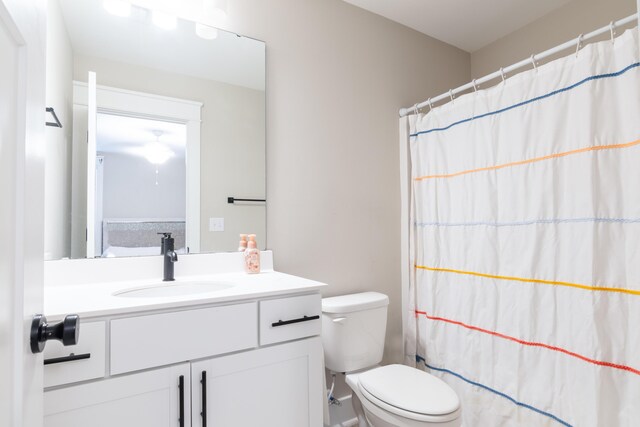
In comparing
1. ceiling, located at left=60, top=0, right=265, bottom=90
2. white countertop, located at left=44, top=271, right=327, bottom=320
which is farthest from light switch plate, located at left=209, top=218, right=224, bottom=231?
ceiling, located at left=60, top=0, right=265, bottom=90

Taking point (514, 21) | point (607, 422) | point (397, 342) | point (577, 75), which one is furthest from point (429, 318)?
point (514, 21)

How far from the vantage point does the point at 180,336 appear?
1.09m

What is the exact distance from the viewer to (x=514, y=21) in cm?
235

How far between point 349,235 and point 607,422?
4.50 feet

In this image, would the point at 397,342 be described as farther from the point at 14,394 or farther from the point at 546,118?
the point at 14,394

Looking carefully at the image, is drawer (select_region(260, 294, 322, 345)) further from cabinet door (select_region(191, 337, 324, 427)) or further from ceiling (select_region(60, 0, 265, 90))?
ceiling (select_region(60, 0, 265, 90))

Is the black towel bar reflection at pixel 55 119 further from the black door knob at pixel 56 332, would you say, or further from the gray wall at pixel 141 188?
the black door knob at pixel 56 332

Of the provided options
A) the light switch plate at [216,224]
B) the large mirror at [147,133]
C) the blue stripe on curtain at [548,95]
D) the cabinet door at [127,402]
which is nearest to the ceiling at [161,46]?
the large mirror at [147,133]

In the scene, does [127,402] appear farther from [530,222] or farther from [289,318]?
[530,222]

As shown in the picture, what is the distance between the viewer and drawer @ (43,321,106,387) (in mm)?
922

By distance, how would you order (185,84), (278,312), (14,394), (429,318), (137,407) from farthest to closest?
(429,318) → (185,84) → (278,312) → (137,407) → (14,394)

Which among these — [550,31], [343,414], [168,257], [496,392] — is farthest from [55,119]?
[550,31]

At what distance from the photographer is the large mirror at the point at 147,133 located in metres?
1.40

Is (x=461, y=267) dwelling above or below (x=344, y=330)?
above
